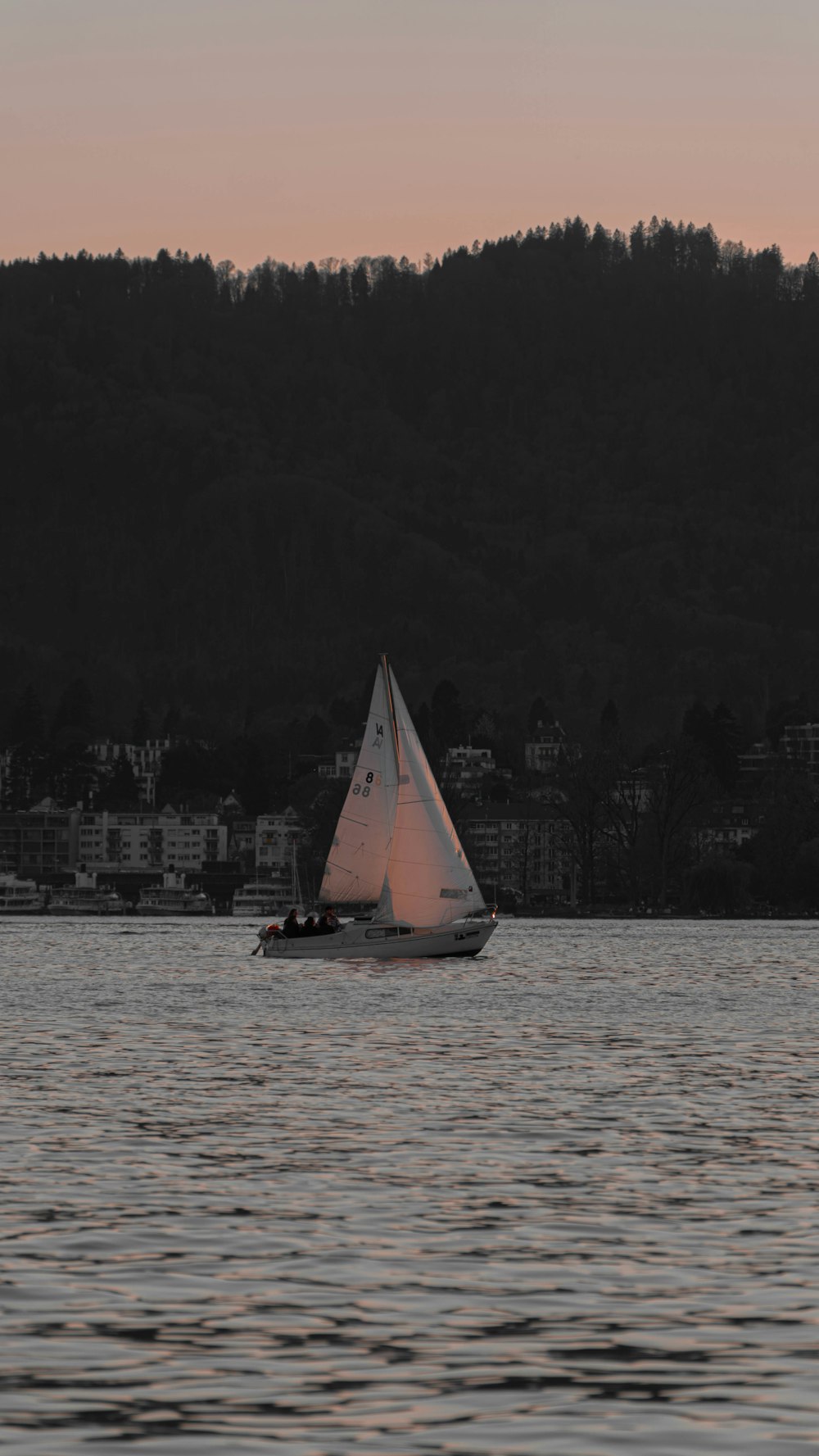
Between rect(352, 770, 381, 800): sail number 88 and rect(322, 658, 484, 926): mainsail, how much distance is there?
41mm

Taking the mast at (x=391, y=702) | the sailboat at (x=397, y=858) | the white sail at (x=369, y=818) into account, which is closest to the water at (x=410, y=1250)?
the sailboat at (x=397, y=858)

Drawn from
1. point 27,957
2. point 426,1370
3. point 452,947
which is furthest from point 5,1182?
point 27,957

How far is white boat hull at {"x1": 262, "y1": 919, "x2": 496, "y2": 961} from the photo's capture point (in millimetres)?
118000

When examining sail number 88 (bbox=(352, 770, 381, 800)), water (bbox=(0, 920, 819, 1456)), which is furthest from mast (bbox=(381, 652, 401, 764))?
water (bbox=(0, 920, 819, 1456))

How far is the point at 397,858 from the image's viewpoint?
11512 cm

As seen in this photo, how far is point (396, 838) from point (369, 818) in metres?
4.14

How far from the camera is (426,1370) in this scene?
807 inches

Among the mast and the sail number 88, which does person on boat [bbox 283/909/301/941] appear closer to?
the sail number 88

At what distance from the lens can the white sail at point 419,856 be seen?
115 metres

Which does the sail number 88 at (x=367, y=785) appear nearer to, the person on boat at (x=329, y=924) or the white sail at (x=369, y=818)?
the white sail at (x=369, y=818)

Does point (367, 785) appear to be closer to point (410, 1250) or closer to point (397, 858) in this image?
point (397, 858)

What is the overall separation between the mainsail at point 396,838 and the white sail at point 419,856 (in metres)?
0.04

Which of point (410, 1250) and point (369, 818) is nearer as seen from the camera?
point (410, 1250)

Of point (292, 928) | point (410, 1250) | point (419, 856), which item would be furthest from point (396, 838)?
point (410, 1250)
